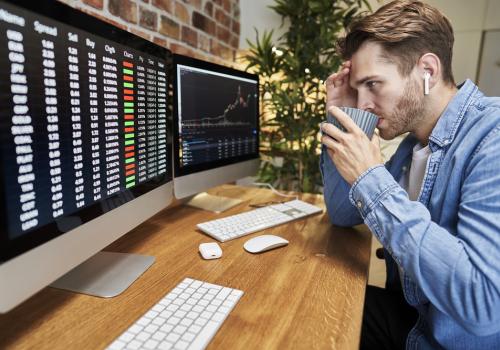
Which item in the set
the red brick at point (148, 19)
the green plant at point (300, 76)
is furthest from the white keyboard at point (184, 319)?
the green plant at point (300, 76)

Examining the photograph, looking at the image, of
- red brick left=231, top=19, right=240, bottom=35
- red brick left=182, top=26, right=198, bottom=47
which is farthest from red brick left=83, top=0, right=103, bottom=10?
red brick left=231, top=19, right=240, bottom=35

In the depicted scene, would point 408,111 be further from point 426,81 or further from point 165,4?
point 165,4

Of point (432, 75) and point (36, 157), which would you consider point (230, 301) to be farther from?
point (432, 75)

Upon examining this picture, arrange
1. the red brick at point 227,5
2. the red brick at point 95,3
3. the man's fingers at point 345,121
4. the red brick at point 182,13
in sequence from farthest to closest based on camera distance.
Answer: the red brick at point 227,5
the red brick at point 182,13
the red brick at point 95,3
the man's fingers at point 345,121

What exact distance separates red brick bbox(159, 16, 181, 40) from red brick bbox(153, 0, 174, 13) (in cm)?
4

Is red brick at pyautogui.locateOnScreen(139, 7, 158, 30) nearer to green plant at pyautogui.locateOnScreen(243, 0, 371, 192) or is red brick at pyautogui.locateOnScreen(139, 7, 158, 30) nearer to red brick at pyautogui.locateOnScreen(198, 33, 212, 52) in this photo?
red brick at pyautogui.locateOnScreen(198, 33, 212, 52)

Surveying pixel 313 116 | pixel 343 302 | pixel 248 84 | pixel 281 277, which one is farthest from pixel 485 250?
pixel 313 116

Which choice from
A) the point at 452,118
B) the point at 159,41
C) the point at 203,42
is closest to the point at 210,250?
the point at 452,118

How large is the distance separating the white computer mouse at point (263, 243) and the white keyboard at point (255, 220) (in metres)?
0.07

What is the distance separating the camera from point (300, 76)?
2125 millimetres

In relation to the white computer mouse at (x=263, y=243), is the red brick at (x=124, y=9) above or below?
above

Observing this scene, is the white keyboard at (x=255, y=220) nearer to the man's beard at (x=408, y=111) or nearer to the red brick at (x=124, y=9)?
the man's beard at (x=408, y=111)

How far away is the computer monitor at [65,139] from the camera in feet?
1.39

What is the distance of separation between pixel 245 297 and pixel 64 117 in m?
0.45
